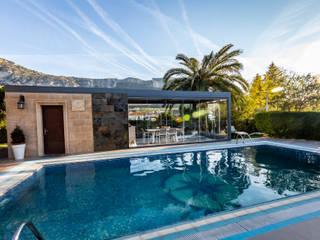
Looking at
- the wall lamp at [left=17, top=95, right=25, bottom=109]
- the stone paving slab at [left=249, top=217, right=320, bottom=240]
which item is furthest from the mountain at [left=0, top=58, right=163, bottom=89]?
the stone paving slab at [left=249, top=217, right=320, bottom=240]

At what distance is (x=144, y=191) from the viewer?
4836 mm

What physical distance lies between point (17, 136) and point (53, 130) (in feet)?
4.80

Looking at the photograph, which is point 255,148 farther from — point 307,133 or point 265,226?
point 265,226

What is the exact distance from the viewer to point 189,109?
1316 centimetres

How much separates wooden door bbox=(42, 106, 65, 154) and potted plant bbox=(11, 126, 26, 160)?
103 centimetres

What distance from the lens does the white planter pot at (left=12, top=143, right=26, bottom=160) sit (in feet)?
23.7

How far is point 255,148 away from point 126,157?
23.8 feet

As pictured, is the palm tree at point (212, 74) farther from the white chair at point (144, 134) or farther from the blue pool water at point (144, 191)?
the blue pool water at point (144, 191)

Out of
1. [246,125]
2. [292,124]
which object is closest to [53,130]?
[292,124]

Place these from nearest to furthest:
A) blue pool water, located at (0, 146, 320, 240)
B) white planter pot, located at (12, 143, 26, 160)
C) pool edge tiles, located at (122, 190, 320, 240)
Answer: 1. pool edge tiles, located at (122, 190, 320, 240)
2. blue pool water, located at (0, 146, 320, 240)
3. white planter pot, located at (12, 143, 26, 160)

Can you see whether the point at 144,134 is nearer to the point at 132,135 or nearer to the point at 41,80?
the point at 132,135

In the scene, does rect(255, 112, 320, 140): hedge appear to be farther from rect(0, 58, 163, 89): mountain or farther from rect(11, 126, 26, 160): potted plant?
rect(11, 126, 26, 160): potted plant

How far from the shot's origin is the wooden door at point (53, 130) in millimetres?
8414

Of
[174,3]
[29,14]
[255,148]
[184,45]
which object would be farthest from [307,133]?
[29,14]
